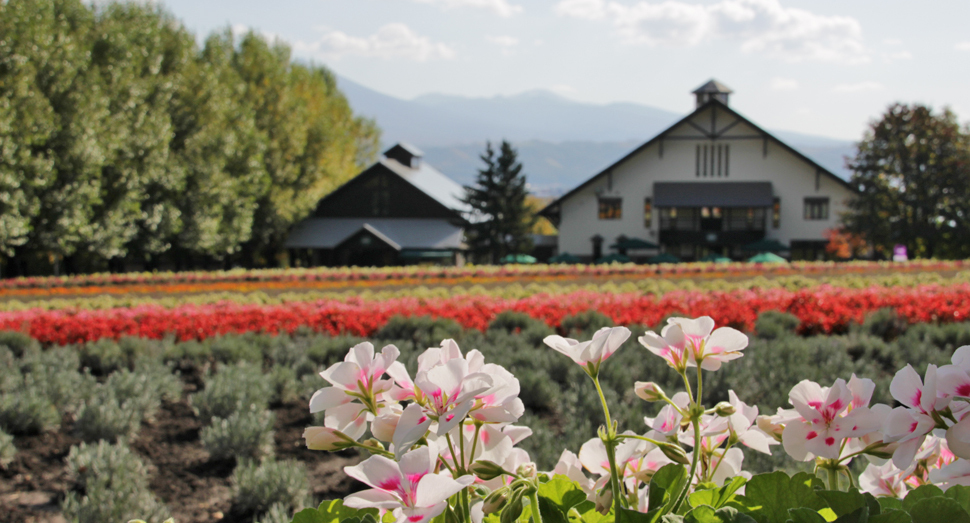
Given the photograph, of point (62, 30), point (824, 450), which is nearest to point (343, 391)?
point (824, 450)

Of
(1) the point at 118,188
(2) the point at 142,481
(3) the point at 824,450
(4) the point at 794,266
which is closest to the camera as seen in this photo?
(3) the point at 824,450

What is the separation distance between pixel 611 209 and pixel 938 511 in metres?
39.4

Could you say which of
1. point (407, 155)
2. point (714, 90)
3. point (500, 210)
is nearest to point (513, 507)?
point (500, 210)

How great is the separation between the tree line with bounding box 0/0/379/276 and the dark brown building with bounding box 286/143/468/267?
1496 mm

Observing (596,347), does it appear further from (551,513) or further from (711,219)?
(711,219)

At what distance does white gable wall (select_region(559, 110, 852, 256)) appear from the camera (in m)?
38.3

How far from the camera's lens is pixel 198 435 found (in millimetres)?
4949

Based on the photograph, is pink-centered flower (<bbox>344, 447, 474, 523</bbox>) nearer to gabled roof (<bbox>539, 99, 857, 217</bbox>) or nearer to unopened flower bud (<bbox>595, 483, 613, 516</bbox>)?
unopened flower bud (<bbox>595, 483, 613, 516</bbox>)

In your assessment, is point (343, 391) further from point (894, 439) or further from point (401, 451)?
point (894, 439)

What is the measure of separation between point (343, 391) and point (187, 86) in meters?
34.6

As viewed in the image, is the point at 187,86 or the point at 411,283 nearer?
the point at 411,283

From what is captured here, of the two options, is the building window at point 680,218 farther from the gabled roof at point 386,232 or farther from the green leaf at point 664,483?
the green leaf at point 664,483

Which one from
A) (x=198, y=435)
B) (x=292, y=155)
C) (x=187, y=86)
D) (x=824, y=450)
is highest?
(x=187, y=86)

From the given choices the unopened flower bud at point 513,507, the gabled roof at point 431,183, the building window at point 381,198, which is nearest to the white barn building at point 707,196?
the gabled roof at point 431,183
